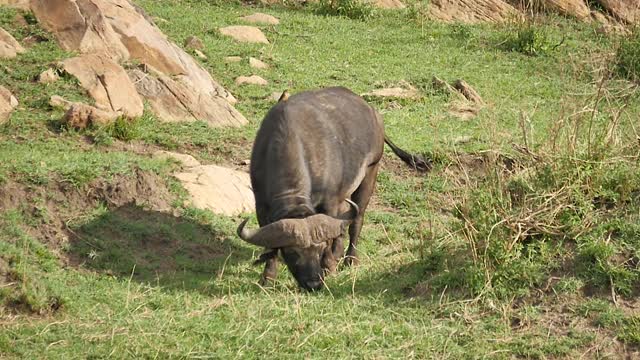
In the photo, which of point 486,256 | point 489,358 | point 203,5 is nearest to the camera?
point 489,358

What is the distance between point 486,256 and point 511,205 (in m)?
0.61

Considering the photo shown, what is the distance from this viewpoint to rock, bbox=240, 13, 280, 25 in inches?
→ 665

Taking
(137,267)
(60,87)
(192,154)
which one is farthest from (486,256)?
(60,87)

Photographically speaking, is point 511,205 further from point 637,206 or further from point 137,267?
point 137,267

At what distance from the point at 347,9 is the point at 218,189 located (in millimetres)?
8107

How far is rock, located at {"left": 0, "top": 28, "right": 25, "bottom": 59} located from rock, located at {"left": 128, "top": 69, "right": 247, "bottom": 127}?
130 cm

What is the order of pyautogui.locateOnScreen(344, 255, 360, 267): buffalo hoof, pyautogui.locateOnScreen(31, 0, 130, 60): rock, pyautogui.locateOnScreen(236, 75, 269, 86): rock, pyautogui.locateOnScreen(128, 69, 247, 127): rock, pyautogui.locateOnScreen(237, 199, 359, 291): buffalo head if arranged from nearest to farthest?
pyautogui.locateOnScreen(237, 199, 359, 291): buffalo head
pyautogui.locateOnScreen(344, 255, 360, 267): buffalo hoof
pyautogui.locateOnScreen(128, 69, 247, 127): rock
pyautogui.locateOnScreen(31, 0, 130, 60): rock
pyautogui.locateOnScreen(236, 75, 269, 86): rock

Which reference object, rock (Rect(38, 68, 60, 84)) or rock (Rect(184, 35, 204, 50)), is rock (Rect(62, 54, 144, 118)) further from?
rock (Rect(184, 35, 204, 50))

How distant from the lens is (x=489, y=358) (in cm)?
709

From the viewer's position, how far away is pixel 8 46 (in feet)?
40.6

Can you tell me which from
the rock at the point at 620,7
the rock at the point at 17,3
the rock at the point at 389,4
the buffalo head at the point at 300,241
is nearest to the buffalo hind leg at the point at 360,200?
the buffalo head at the point at 300,241

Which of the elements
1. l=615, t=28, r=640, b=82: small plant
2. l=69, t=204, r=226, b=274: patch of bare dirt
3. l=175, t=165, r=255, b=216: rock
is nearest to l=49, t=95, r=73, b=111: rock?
l=175, t=165, r=255, b=216: rock

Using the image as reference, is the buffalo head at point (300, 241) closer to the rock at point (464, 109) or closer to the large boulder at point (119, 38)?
the large boulder at point (119, 38)

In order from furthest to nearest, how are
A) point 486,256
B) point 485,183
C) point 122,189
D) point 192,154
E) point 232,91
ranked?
point 232,91 < point 192,154 < point 122,189 < point 485,183 < point 486,256
